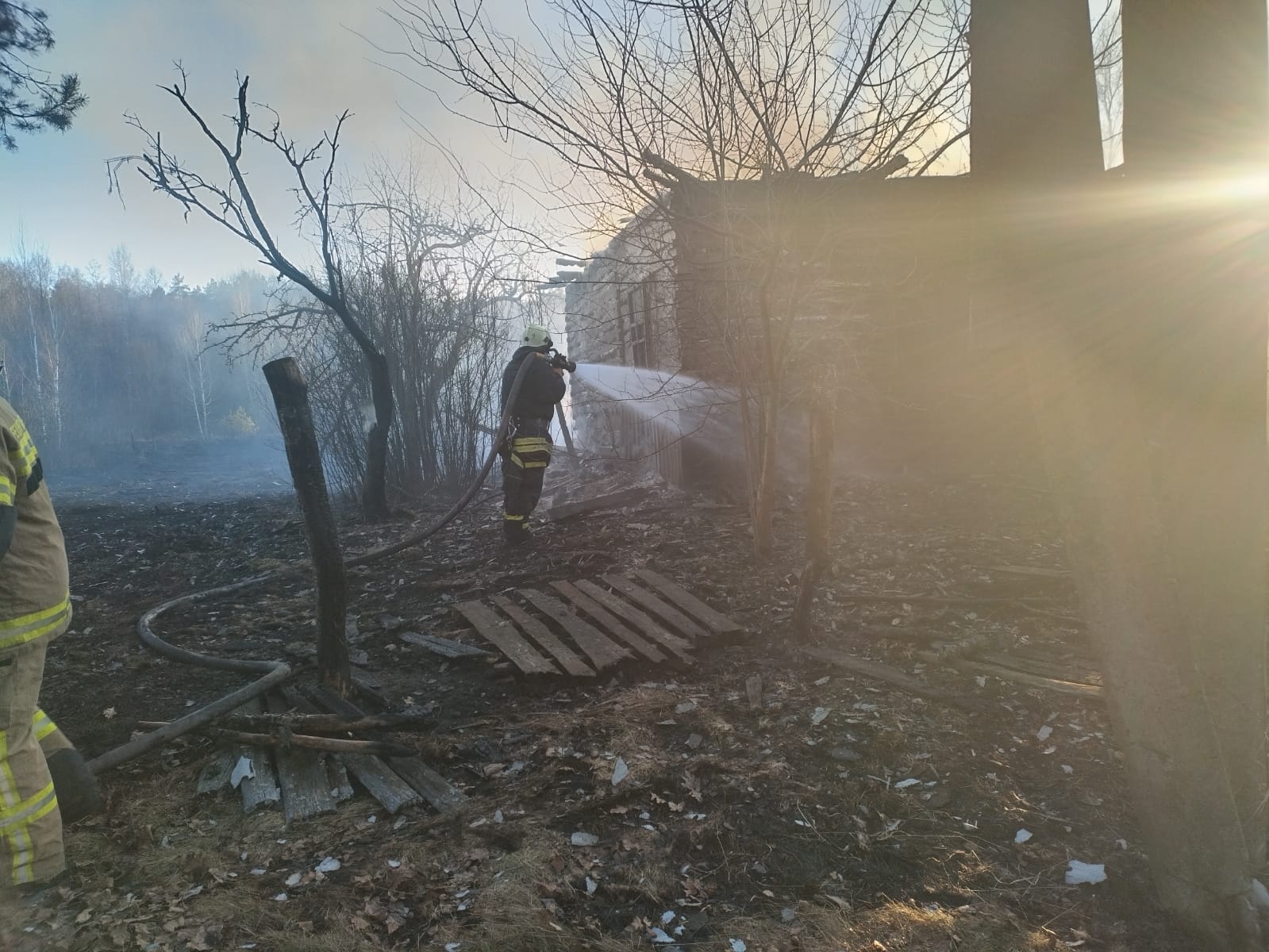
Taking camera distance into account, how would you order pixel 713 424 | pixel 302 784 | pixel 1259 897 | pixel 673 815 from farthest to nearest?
pixel 713 424 → pixel 302 784 → pixel 673 815 → pixel 1259 897

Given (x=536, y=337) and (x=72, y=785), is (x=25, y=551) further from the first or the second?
(x=536, y=337)

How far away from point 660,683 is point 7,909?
2886 millimetres

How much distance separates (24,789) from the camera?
2352 mm

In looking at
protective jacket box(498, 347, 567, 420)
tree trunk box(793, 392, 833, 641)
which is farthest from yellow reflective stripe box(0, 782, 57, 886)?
protective jacket box(498, 347, 567, 420)

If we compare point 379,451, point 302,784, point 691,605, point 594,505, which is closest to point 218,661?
point 302,784

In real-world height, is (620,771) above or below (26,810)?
below

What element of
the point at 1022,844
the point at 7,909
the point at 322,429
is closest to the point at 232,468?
the point at 322,429

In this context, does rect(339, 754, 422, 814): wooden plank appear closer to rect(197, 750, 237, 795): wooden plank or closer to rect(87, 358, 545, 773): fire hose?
rect(197, 750, 237, 795): wooden plank

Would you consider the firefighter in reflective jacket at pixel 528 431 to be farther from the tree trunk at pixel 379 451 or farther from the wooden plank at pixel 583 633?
the tree trunk at pixel 379 451

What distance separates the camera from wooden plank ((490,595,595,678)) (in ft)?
14.3

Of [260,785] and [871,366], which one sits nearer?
[260,785]

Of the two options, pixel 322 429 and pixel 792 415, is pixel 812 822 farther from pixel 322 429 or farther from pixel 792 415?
pixel 322 429

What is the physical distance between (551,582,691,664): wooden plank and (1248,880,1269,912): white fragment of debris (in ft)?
8.96

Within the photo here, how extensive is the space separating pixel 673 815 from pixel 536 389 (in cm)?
522
